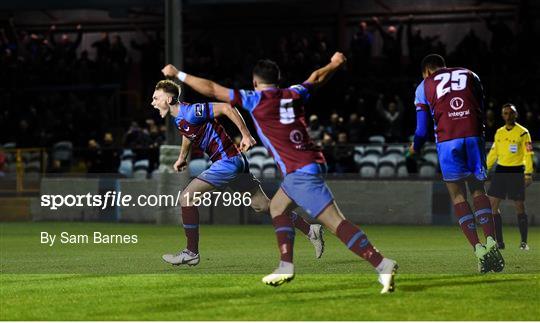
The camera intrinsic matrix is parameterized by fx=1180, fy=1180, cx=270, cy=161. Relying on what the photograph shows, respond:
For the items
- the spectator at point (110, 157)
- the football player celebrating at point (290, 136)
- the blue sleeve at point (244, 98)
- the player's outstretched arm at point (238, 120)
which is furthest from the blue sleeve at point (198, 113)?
the spectator at point (110, 157)

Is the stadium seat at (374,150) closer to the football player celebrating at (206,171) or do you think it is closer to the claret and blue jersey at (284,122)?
the football player celebrating at (206,171)

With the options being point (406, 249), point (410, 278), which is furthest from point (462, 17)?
point (410, 278)

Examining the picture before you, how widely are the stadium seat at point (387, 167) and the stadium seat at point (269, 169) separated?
227cm

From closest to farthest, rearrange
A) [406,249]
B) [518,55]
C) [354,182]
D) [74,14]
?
[406,249] → [354,182] → [518,55] → [74,14]

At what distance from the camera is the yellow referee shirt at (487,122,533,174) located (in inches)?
684

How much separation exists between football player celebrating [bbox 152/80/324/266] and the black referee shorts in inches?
164

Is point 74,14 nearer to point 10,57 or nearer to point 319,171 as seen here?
point 10,57

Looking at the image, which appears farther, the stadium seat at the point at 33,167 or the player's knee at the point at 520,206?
the stadium seat at the point at 33,167

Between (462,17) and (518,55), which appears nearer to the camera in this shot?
(518,55)

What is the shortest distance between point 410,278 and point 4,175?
686 inches

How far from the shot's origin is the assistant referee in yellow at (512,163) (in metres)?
16.9

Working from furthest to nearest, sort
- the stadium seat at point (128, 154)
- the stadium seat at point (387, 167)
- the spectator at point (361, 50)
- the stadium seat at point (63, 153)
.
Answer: the spectator at point (361, 50), the stadium seat at point (63, 153), the stadium seat at point (128, 154), the stadium seat at point (387, 167)

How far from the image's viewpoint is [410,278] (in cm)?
1202

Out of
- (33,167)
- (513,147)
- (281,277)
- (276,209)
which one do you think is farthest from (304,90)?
(33,167)
